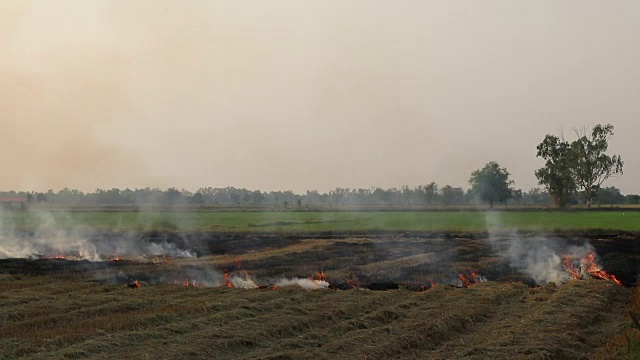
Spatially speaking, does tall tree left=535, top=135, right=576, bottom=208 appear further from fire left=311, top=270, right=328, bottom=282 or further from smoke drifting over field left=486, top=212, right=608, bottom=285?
fire left=311, top=270, right=328, bottom=282

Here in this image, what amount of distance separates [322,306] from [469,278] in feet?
33.2

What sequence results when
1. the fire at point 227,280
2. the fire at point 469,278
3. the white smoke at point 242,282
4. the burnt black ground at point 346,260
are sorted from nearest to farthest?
1. the white smoke at point 242,282
2. the fire at point 227,280
3. the fire at point 469,278
4. the burnt black ground at point 346,260

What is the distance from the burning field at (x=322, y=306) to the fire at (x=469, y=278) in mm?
36

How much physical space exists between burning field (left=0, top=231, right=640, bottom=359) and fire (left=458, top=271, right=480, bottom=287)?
0.12 ft

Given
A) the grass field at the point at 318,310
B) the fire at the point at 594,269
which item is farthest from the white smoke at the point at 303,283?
the fire at the point at 594,269

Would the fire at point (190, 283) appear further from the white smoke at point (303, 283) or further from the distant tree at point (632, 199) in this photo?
the distant tree at point (632, 199)

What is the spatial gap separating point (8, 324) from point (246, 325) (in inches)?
218

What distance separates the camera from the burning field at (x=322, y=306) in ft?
38.3

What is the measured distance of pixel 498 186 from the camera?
93.1m

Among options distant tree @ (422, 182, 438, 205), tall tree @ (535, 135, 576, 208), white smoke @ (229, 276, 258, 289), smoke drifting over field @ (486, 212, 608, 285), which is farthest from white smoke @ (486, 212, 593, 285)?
distant tree @ (422, 182, 438, 205)

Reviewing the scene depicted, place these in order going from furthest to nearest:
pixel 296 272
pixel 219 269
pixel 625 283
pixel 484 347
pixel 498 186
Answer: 1. pixel 498 186
2. pixel 219 269
3. pixel 296 272
4. pixel 625 283
5. pixel 484 347

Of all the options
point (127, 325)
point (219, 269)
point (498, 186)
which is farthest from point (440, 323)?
point (498, 186)

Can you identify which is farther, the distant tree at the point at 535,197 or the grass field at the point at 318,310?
the distant tree at the point at 535,197

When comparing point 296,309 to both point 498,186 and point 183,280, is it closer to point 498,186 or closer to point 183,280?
point 183,280
